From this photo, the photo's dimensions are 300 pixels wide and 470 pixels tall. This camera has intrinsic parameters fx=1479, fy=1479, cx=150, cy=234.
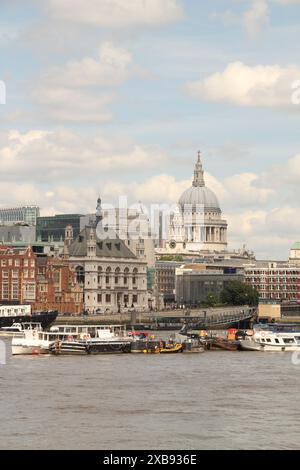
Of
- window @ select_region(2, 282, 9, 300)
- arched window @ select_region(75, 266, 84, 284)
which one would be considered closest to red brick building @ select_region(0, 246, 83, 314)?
window @ select_region(2, 282, 9, 300)

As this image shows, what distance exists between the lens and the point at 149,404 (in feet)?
205

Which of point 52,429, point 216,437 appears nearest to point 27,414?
point 52,429

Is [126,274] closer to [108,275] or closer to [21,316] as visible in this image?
[108,275]

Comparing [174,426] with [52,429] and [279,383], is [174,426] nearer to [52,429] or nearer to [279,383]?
[52,429]

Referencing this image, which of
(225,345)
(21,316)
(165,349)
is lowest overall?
(165,349)

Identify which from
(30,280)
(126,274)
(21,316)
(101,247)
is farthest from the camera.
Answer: (126,274)

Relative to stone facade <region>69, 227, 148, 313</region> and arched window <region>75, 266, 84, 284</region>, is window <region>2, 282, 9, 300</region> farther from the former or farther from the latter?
arched window <region>75, 266, 84, 284</region>

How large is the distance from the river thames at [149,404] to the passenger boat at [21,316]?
54.1 metres

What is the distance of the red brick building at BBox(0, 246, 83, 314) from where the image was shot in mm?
173625

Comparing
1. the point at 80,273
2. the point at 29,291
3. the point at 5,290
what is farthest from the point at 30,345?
the point at 80,273

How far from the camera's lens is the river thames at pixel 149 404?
171ft

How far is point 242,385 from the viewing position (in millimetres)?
72125

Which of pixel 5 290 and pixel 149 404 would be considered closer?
pixel 149 404

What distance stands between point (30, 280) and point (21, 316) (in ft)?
97.3
